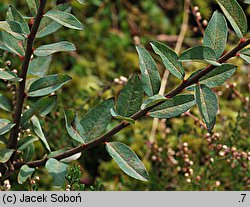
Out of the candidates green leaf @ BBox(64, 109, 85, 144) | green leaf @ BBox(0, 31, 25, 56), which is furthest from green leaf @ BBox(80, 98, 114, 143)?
green leaf @ BBox(0, 31, 25, 56)

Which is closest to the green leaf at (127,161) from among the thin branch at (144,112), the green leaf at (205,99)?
the thin branch at (144,112)

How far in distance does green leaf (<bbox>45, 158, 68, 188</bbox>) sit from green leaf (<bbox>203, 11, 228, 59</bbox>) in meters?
0.26

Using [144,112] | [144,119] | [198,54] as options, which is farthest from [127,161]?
[144,119]

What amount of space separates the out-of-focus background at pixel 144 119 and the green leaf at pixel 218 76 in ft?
0.91

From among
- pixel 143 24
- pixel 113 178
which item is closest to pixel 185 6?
pixel 143 24

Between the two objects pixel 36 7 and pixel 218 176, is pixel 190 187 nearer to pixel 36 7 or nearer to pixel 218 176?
pixel 218 176

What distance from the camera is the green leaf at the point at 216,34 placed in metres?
0.67

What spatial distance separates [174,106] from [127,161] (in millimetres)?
97

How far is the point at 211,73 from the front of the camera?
0.68 m

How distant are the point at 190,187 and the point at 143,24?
33.3 inches

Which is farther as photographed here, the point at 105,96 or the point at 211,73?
the point at 105,96
